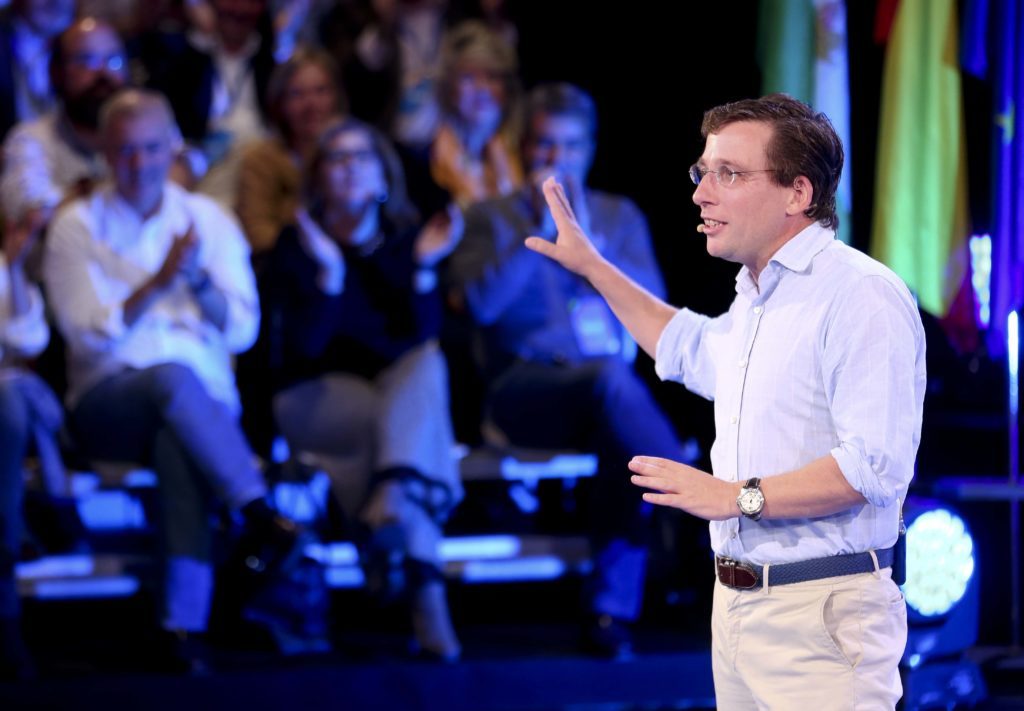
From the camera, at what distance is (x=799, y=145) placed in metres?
1.87

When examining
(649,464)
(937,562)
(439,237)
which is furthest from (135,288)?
(649,464)

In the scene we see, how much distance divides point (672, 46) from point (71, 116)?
211 cm

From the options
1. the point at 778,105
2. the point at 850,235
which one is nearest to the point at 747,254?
the point at 778,105

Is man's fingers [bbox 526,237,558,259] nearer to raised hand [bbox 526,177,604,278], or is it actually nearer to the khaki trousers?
raised hand [bbox 526,177,604,278]

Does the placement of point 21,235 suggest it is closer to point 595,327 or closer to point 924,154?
point 595,327

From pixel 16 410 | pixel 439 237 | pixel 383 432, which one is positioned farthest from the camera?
pixel 439 237

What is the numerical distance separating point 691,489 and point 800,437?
198 mm

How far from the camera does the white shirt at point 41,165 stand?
4.04 metres

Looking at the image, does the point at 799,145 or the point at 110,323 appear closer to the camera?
the point at 799,145

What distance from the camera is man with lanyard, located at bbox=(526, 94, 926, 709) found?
1750 millimetres

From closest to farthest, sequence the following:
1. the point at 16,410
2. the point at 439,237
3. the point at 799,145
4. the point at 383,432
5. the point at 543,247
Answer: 1. the point at 799,145
2. the point at 543,247
3. the point at 16,410
4. the point at 383,432
5. the point at 439,237

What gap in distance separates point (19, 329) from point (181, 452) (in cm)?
67

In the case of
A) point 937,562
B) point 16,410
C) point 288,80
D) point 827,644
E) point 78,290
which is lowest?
point 937,562

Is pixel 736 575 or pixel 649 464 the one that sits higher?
pixel 649 464
